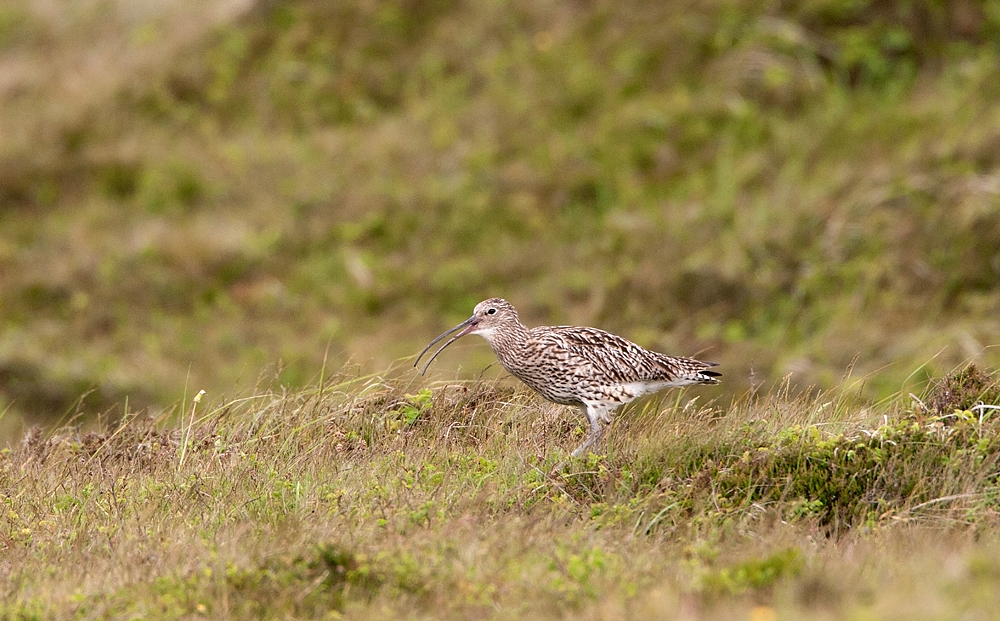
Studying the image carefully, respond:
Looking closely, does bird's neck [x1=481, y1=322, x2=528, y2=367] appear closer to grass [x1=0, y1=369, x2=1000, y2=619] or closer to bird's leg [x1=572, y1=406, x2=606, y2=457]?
grass [x1=0, y1=369, x2=1000, y2=619]

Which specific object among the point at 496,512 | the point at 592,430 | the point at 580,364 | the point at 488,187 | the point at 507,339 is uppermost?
the point at 507,339

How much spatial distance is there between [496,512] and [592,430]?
1503mm

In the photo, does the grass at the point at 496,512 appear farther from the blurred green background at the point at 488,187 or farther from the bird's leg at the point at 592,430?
the blurred green background at the point at 488,187

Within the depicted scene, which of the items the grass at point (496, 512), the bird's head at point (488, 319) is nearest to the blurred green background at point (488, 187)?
the bird's head at point (488, 319)

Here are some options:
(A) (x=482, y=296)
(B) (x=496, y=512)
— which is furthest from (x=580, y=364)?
(A) (x=482, y=296)

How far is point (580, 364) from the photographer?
28.3 ft

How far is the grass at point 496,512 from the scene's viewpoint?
5.73 metres

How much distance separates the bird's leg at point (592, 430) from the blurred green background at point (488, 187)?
507 centimetres

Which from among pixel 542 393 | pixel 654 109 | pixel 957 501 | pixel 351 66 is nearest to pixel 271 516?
pixel 542 393

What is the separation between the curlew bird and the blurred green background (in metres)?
4.31

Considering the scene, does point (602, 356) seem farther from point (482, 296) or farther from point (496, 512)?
point (482, 296)

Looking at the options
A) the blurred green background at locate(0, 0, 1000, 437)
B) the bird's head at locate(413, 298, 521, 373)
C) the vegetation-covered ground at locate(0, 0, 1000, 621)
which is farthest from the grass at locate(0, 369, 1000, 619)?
the blurred green background at locate(0, 0, 1000, 437)

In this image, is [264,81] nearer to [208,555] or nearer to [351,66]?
[351,66]

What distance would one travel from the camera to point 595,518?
6684mm
